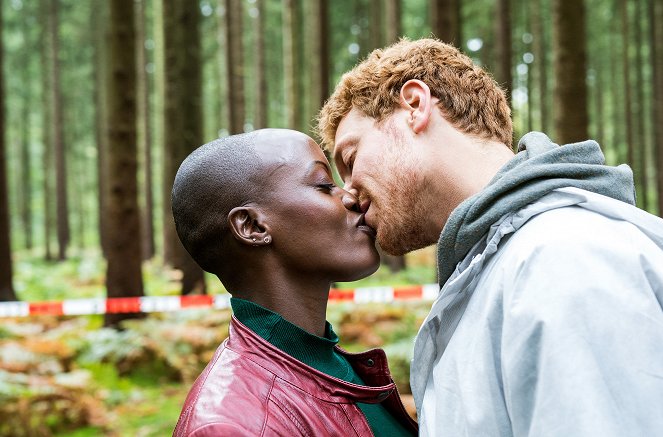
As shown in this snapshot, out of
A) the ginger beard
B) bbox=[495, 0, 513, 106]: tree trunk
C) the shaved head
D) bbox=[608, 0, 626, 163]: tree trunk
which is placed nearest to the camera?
the shaved head

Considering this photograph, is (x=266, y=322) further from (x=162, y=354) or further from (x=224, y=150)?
(x=162, y=354)

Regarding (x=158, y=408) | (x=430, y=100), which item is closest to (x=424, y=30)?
(x=158, y=408)

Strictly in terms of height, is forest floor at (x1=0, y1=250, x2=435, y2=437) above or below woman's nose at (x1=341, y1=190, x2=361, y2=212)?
below

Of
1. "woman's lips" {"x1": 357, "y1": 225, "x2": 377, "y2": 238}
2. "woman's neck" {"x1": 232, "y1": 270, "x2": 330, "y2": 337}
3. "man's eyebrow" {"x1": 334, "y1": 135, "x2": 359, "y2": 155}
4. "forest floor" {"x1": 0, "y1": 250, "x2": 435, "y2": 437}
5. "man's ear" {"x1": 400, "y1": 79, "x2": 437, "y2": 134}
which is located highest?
"man's ear" {"x1": 400, "y1": 79, "x2": 437, "y2": 134}

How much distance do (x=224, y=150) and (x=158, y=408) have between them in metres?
5.74

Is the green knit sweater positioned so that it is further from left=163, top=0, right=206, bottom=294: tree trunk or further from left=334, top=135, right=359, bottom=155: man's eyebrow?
left=163, top=0, right=206, bottom=294: tree trunk

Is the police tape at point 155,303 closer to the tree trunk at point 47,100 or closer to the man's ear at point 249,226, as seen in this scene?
the man's ear at point 249,226

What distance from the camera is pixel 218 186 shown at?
216cm

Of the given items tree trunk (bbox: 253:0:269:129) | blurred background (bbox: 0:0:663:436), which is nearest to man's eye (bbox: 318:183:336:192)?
blurred background (bbox: 0:0:663:436)

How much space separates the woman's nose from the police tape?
21.1 ft

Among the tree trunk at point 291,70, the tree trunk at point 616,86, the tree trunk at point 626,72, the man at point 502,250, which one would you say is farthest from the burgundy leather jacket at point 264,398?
the tree trunk at point 616,86

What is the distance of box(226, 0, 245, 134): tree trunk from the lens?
14.6 m

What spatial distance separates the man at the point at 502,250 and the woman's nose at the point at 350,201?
0.16 feet

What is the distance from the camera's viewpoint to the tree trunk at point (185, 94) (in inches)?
416
